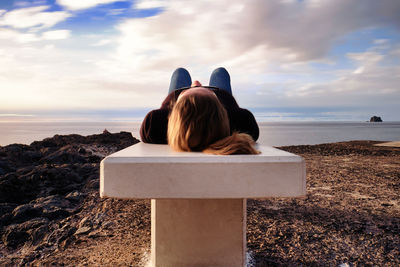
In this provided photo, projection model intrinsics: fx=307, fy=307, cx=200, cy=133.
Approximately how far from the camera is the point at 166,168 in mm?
1267

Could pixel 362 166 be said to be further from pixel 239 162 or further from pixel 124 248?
pixel 239 162

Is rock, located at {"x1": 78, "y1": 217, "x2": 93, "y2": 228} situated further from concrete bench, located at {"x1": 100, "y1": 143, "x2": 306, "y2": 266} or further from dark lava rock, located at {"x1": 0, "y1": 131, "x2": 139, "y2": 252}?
concrete bench, located at {"x1": 100, "y1": 143, "x2": 306, "y2": 266}

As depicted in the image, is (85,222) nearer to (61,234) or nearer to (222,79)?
(61,234)

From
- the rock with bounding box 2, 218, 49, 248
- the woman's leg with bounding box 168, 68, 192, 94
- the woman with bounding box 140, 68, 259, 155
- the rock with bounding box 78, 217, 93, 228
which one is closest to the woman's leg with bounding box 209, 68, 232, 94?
the woman's leg with bounding box 168, 68, 192, 94

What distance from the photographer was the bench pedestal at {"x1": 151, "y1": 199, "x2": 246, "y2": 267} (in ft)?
6.08

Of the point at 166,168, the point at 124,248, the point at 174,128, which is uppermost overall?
the point at 174,128

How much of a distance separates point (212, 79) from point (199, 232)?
195cm

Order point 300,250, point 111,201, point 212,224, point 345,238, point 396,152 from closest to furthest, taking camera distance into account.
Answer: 1. point 212,224
2. point 300,250
3. point 345,238
4. point 111,201
5. point 396,152

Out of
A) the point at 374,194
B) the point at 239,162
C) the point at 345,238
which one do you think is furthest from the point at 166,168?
the point at 374,194

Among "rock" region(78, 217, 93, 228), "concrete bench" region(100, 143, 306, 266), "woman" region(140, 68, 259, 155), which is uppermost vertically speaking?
"woman" region(140, 68, 259, 155)

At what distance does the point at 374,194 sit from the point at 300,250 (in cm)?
194

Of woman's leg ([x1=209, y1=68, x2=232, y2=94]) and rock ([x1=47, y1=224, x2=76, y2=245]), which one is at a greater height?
woman's leg ([x1=209, y1=68, x2=232, y2=94])

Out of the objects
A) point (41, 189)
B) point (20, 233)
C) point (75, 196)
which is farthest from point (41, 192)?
point (20, 233)

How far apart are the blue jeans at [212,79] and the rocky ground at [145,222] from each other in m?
1.35
